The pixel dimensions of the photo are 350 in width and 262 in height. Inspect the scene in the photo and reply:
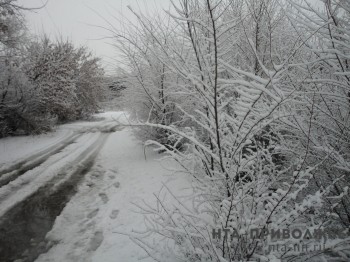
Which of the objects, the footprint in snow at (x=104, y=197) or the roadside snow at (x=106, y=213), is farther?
the footprint in snow at (x=104, y=197)

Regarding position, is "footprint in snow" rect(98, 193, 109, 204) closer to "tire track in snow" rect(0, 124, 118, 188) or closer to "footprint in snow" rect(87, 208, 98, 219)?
"footprint in snow" rect(87, 208, 98, 219)

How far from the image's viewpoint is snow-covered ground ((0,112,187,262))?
375 cm

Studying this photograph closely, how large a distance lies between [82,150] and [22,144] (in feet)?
8.85

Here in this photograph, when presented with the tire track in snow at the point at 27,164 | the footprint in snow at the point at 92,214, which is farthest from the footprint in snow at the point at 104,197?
the tire track in snow at the point at 27,164

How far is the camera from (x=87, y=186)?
631 cm

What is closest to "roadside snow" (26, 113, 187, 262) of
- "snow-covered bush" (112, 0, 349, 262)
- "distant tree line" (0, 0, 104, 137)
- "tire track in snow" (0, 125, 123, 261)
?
"tire track in snow" (0, 125, 123, 261)

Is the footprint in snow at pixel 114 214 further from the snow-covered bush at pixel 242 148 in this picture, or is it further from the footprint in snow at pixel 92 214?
the snow-covered bush at pixel 242 148

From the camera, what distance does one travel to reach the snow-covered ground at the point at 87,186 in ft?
12.3

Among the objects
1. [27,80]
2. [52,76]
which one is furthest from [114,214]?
[52,76]

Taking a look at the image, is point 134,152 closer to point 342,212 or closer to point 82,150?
point 82,150

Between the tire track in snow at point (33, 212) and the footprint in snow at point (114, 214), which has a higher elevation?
the footprint in snow at point (114, 214)

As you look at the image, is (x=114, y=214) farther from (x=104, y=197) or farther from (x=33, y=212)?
(x=33, y=212)

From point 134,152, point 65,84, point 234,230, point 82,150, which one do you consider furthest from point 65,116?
point 234,230

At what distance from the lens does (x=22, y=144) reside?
1066cm
